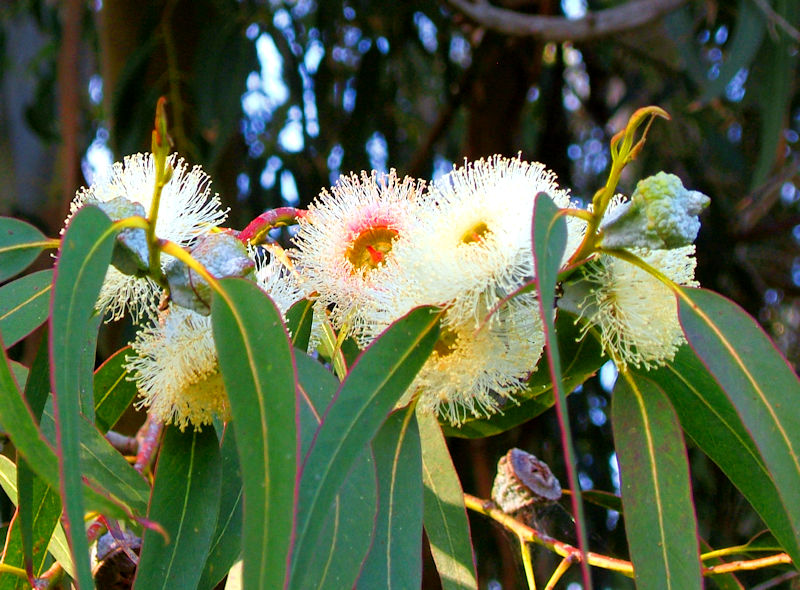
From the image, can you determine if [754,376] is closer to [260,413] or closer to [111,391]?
[260,413]

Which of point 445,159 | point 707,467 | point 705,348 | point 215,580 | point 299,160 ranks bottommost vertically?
point 215,580

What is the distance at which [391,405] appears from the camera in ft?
1.97

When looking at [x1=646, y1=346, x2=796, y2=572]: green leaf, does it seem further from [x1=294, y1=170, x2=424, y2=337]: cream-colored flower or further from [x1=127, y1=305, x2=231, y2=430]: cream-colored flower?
[x1=127, y1=305, x2=231, y2=430]: cream-colored flower

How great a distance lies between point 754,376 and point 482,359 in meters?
0.19

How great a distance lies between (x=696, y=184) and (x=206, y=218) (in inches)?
92.1

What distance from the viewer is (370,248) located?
81 cm

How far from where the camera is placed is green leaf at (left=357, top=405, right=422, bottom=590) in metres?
0.65

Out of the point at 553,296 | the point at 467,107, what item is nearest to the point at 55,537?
the point at 553,296

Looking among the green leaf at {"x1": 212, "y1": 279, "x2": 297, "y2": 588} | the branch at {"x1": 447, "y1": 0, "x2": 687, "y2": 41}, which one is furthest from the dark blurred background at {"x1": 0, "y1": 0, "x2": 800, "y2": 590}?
the green leaf at {"x1": 212, "y1": 279, "x2": 297, "y2": 588}

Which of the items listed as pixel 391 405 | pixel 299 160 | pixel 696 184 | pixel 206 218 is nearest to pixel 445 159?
pixel 299 160

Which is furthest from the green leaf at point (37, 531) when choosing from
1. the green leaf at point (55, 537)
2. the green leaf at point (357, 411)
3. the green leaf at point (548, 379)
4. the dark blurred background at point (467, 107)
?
the dark blurred background at point (467, 107)

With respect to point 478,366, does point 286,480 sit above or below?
below

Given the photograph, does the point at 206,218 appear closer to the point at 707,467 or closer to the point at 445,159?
the point at 707,467

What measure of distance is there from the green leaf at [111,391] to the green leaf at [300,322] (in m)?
0.21
